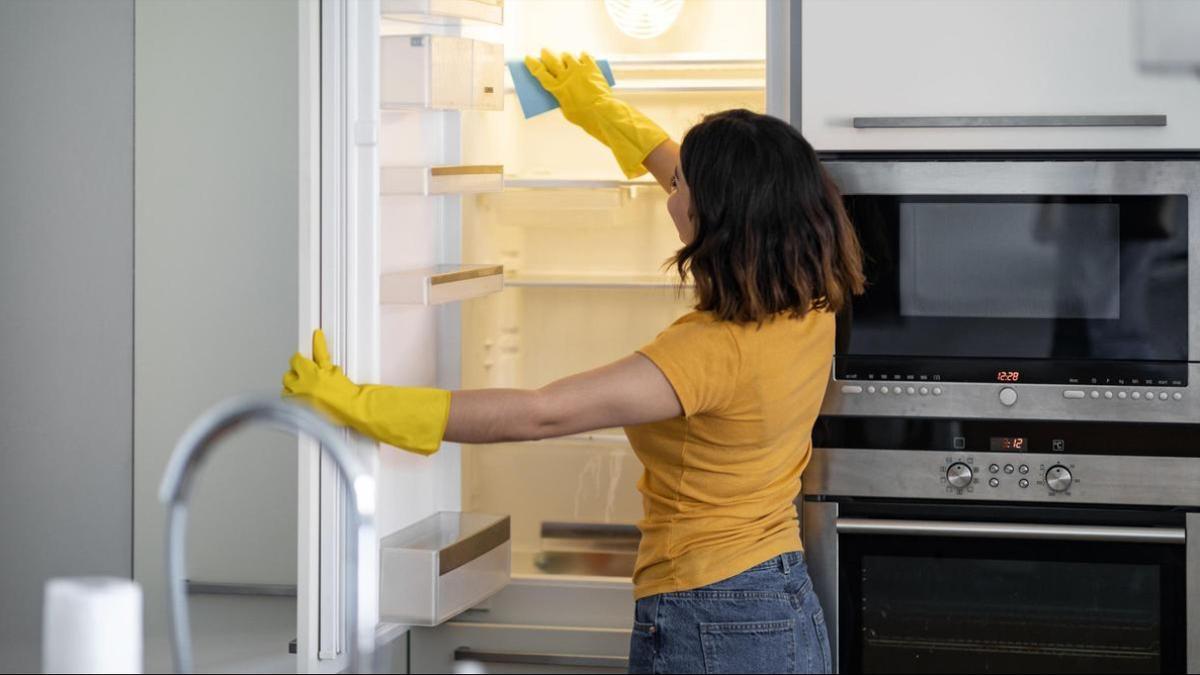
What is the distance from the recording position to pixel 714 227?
1565 millimetres

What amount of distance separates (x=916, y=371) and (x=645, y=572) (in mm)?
554

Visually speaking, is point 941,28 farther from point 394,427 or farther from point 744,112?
→ point 394,427

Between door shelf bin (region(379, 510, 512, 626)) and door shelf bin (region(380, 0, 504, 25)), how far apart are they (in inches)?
30.1

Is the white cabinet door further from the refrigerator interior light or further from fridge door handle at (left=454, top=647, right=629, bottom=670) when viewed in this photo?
fridge door handle at (left=454, top=647, right=629, bottom=670)

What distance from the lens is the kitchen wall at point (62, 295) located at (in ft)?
7.95

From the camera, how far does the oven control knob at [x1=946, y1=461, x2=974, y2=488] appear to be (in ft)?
6.36

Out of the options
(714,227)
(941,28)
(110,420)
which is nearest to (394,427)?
(714,227)

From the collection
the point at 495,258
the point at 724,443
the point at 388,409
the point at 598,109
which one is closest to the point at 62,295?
the point at 495,258

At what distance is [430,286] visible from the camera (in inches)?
73.6

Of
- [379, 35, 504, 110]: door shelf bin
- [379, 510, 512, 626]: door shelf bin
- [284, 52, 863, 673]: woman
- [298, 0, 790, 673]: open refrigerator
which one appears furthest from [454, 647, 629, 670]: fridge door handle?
[379, 35, 504, 110]: door shelf bin

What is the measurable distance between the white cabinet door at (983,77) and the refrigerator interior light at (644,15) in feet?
1.53

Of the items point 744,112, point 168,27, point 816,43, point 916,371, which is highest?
point 168,27

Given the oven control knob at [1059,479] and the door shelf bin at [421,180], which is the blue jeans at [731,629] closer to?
the oven control knob at [1059,479]

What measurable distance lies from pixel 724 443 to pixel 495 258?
0.93 meters
